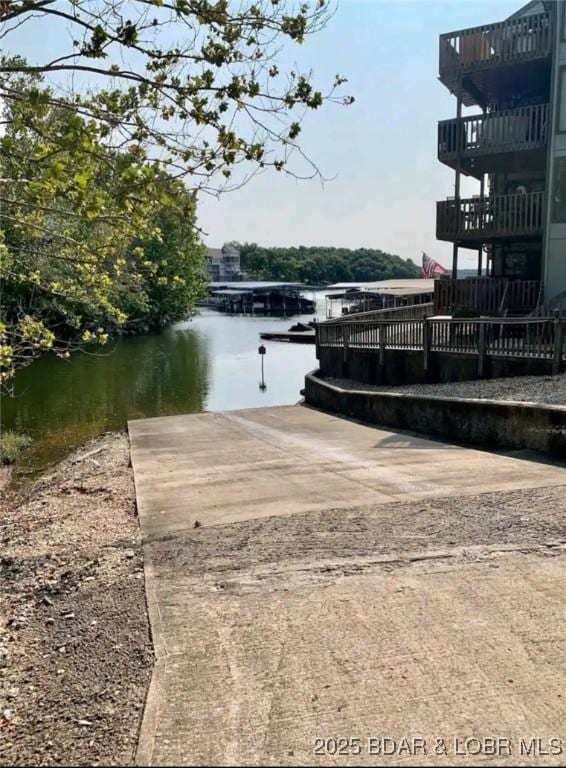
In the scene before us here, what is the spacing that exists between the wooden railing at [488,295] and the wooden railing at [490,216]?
1.33m

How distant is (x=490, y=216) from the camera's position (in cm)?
1712

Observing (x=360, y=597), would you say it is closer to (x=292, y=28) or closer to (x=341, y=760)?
(x=341, y=760)

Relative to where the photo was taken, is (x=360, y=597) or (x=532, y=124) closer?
(x=360, y=597)

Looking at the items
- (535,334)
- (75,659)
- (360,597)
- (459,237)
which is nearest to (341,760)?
(360,597)

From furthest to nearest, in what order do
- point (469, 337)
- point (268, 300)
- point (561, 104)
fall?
point (268, 300)
point (561, 104)
point (469, 337)

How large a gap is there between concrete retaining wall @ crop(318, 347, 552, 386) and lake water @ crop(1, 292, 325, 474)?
4.91 meters

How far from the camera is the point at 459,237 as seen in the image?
1759 centimetres

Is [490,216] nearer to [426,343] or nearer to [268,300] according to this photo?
[426,343]

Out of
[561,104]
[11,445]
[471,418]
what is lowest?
[11,445]

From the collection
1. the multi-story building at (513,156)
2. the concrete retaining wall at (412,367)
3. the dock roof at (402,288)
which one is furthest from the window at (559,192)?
the dock roof at (402,288)

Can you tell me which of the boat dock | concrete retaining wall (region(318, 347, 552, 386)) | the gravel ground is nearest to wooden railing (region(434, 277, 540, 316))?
concrete retaining wall (region(318, 347, 552, 386))

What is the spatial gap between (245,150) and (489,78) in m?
16.5

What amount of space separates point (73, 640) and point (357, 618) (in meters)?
1.60

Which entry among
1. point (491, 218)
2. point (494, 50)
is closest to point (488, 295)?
point (491, 218)
